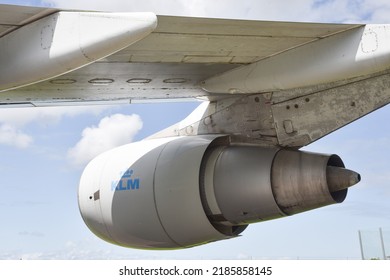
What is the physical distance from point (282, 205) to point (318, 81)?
2.30m

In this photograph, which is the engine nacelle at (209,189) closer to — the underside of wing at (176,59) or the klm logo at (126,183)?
the klm logo at (126,183)

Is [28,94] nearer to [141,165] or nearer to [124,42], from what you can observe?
[141,165]

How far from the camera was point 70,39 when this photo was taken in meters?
4.59

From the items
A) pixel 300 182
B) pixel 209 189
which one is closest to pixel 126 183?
pixel 209 189

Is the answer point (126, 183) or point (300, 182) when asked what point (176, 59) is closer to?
point (126, 183)

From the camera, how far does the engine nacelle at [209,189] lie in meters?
7.55

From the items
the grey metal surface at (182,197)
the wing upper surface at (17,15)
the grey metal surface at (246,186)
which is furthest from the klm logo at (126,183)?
the wing upper surface at (17,15)

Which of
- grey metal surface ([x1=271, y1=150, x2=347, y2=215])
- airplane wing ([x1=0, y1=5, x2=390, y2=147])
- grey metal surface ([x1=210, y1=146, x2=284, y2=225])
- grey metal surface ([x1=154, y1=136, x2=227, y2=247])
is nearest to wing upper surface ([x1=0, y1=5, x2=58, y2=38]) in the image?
airplane wing ([x1=0, y1=5, x2=390, y2=147])

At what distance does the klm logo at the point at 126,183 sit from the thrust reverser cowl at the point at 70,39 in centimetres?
333

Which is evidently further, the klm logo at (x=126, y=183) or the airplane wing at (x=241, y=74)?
the klm logo at (x=126, y=183)

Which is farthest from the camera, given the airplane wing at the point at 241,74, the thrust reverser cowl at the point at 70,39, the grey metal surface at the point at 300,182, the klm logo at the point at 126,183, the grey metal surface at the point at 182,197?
the klm logo at the point at 126,183

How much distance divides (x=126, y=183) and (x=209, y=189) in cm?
133

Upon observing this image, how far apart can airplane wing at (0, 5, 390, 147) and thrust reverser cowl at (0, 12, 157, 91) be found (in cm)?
3

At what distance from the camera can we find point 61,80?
7543 mm
